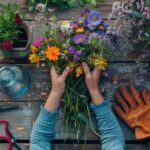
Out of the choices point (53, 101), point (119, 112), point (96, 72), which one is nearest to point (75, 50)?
point (96, 72)

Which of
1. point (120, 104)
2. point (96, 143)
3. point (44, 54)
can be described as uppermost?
point (44, 54)

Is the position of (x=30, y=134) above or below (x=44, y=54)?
below

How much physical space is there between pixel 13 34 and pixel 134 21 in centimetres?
52

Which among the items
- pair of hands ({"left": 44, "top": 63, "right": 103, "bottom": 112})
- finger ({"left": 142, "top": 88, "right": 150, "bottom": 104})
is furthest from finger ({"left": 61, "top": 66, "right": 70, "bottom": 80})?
finger ({"left": 142, "top": 88, "right": 150, "bottom": 104})

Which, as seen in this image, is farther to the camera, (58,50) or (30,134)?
(30,134)

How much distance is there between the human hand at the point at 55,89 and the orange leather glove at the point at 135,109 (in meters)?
0.26

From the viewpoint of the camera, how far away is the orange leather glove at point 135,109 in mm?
2637

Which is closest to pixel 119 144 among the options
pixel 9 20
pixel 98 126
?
pixel 98 126

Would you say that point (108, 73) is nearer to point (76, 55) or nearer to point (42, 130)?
point (76, 55)

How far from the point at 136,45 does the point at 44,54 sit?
413mm

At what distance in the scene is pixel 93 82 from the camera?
261cm

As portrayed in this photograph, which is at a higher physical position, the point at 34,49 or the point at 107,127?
the point at 34,49

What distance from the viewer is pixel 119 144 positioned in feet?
8.50

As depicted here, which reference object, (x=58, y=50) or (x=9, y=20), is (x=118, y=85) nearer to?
(x=58, y=50)
